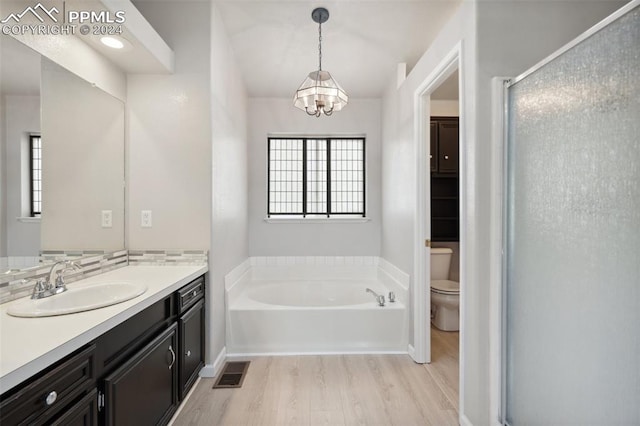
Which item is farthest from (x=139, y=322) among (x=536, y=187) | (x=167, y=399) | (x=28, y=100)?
(x=536, y=187)

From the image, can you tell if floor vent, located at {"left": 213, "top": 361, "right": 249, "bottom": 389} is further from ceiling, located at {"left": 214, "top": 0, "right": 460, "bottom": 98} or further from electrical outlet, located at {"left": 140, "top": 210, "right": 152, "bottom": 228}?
ceiling, located at {"left": 214, "top": 0, "right": 460, "bottom": 98}

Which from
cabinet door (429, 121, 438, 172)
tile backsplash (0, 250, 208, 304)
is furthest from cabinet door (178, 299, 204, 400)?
cabinet door (429, 121, 438, 172)

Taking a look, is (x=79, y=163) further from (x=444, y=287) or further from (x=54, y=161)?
(x=444, y=287)

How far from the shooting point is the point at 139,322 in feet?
4.87

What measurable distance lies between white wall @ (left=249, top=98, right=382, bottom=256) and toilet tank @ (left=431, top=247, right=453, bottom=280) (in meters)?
0.66

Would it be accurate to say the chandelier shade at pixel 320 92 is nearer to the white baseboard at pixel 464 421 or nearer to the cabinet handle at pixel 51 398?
the cabinet handle at pixel 51 398

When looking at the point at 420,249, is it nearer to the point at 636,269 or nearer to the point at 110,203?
the point at 636,269

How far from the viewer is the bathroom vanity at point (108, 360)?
902 millimetres

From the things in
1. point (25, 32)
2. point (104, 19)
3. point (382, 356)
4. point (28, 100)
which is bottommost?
point (382, 356)

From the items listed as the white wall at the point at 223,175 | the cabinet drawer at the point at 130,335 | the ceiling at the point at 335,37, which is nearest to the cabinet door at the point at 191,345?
the white wall at the point at 223,175

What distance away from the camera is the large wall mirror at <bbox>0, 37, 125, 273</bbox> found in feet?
4.75

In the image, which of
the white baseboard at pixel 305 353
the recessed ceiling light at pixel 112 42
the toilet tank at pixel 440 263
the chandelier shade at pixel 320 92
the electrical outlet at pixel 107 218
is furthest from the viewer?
the toilet tank at pixel 440 263

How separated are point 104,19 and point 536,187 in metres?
2.35

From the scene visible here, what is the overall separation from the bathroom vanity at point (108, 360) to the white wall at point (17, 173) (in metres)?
0.38
